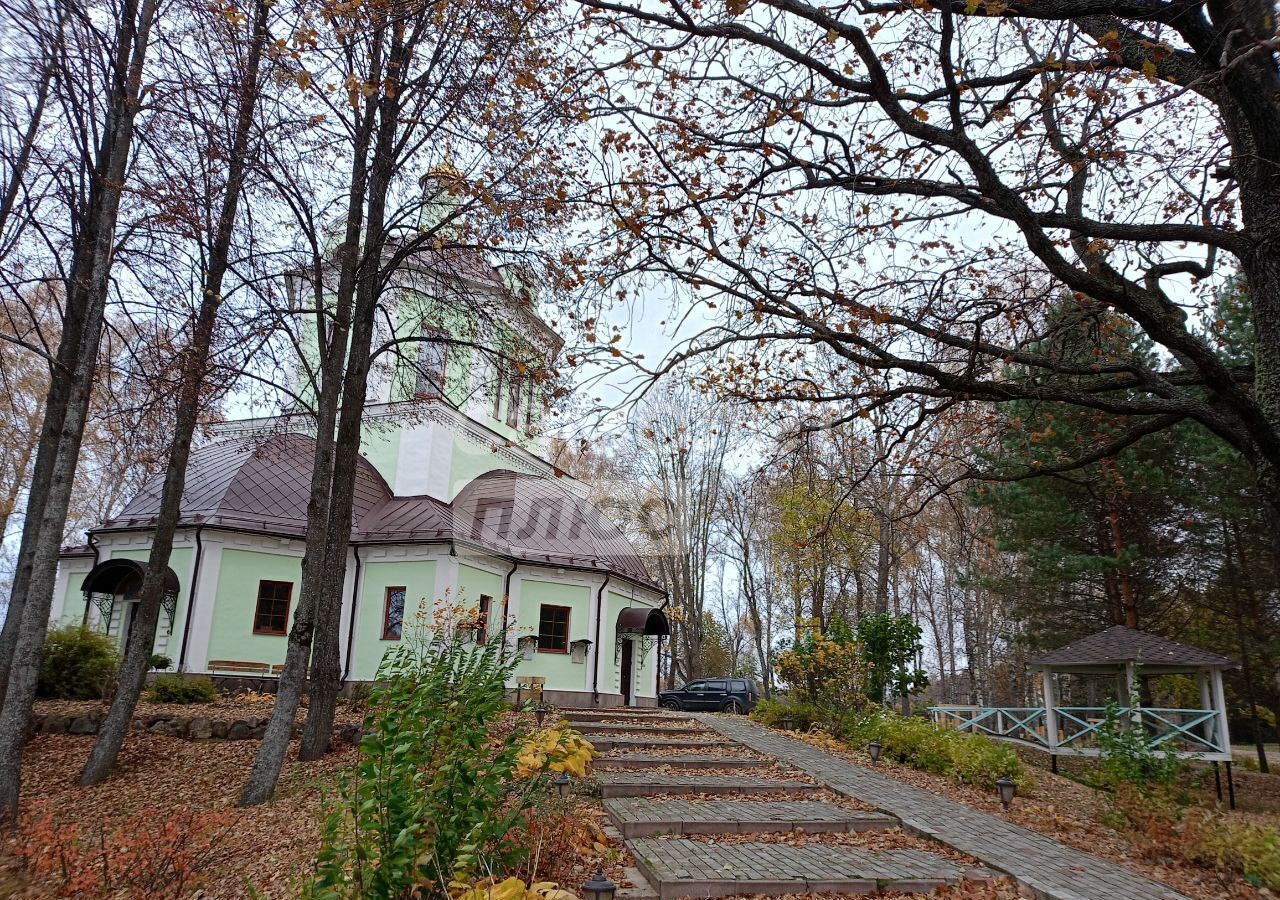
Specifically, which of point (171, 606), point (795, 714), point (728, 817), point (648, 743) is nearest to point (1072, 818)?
point (728, 817)

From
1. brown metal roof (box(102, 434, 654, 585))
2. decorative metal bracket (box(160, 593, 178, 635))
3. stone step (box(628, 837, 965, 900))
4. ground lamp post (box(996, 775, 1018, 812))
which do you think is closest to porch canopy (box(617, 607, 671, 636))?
brown metal roof (box(102, 434, 654, 585))

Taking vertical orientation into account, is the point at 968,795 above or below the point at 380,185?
below

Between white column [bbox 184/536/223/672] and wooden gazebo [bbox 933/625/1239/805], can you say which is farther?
white column [bbox 184/536/223/672]

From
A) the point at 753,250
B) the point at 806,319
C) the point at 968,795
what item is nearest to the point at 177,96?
the point at 753,250

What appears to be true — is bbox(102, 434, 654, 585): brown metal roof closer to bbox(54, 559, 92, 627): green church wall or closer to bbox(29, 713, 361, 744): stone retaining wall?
bbox(54, 559, 92, 627): green church wall

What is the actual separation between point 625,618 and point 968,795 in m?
12.8

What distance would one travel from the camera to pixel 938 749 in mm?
12539

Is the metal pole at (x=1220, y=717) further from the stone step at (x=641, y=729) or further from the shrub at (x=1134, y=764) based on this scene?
the stone step at (x=641, y=729)

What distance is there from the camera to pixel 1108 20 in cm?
632

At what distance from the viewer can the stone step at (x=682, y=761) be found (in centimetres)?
1082

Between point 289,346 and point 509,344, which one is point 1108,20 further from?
point 289,346

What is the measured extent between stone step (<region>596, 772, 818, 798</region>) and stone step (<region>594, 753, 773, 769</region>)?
539 millimetres

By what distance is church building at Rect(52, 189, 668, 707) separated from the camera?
17828 millimetres

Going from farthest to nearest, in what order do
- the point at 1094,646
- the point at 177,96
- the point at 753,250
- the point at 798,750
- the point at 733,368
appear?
the point at 1094,646
the point at 798,750
the point at 177,96
the point at 733,368
the point at 753,250
